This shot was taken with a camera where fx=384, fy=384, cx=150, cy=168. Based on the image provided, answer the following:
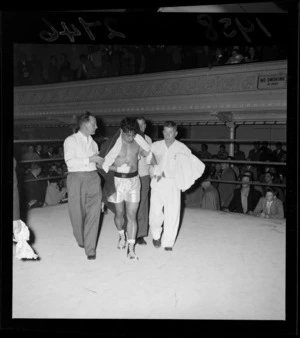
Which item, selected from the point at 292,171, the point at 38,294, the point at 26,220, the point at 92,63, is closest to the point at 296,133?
the point at 292,171

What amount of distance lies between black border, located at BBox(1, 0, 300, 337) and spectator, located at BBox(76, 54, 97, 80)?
707 cm

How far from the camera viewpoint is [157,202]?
468 centimetres

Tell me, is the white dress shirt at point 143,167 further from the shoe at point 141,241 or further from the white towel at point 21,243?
the white towel at point 21,243

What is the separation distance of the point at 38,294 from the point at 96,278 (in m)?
0.58

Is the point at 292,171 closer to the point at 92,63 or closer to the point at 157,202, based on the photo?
the point at 157,202

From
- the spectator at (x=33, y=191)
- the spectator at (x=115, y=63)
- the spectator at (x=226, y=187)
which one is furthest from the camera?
the spectator at (x=115, y=63)

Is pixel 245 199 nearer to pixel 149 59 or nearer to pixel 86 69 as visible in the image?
pixel 149 59

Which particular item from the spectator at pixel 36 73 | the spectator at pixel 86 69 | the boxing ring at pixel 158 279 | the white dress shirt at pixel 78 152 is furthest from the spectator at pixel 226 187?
the spectator at pixel 36 73

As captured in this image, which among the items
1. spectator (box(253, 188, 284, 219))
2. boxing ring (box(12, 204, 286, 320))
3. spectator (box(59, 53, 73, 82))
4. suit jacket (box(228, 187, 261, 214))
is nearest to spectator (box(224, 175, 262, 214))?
suit jacket (box(228, 187, 261, 214))

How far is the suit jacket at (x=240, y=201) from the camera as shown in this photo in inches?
269

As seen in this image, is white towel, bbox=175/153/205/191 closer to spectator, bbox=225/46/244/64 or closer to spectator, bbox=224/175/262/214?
spectator, bbox=224/175/262/214

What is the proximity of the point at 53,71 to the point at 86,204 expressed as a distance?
7.60 metres

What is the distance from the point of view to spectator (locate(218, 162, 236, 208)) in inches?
293

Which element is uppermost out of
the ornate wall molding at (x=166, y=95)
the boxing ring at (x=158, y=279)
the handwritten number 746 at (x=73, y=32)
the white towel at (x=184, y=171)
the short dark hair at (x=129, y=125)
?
the ornate wall molding at (x=166, y=95)
